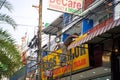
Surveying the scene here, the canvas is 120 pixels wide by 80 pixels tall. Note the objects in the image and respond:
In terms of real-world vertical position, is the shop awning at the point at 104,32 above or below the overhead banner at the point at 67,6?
below

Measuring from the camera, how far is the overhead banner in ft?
63.8

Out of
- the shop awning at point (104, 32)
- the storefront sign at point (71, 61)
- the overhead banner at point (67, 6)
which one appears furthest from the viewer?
the overhead banner at point (67, 6)

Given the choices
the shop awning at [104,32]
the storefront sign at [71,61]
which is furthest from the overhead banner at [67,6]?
the shop awning at [104,32]

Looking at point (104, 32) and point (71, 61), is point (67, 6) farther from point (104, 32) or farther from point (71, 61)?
point (104, 32)

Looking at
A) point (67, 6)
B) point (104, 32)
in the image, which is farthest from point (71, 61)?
point (104, 32)

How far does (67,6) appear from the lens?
19953 mm

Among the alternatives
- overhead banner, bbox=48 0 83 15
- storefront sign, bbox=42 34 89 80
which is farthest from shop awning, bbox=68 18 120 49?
overhead banner, bbox=48 0 83 15

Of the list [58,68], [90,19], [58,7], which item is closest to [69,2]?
[58,7]

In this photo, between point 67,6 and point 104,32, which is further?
point 67,6

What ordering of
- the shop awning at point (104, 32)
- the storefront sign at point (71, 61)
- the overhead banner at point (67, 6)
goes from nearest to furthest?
the shop awning at point (104, 32) → the storefront sign at point (71, 61) → the overhead banner at point (67, 6)

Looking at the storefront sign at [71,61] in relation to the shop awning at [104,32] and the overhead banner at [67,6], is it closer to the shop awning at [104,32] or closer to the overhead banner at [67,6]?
the shop awning at [104,32]

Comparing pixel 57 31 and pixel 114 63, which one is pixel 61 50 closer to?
pixel 114 63

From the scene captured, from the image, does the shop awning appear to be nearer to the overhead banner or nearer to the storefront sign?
the storefront sign

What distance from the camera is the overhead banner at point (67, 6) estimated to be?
1945cm
